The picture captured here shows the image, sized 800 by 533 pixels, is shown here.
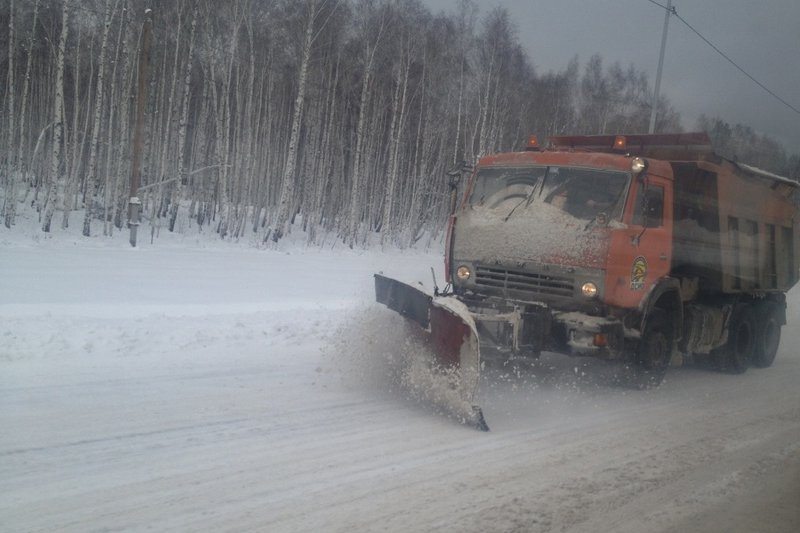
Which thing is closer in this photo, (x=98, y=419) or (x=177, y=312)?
(x=98, y=419)

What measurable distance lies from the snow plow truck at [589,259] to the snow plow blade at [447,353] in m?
0.01

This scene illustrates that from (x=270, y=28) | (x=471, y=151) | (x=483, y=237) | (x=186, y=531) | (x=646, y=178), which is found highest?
(x=270, y=28)

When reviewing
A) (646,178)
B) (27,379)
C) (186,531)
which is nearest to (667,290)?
(646,178)

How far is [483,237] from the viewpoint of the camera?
7801 millimetres

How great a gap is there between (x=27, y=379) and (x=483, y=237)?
5114 mm

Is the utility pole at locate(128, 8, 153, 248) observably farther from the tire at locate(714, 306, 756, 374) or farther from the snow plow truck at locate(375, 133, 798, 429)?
the tire at locate(714, 306, 756, 374)

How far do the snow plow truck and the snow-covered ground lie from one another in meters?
0.70

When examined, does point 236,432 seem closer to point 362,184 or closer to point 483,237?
point 483,237

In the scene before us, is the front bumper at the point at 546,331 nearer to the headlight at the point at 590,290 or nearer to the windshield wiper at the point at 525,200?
the headlight at the point at 590,290

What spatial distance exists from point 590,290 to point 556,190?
4.47 ft

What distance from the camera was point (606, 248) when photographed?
23.7 ft

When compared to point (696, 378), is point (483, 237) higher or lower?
higher

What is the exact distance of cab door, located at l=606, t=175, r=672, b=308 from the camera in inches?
287

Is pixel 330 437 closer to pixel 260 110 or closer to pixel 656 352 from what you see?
pixel 656 352
